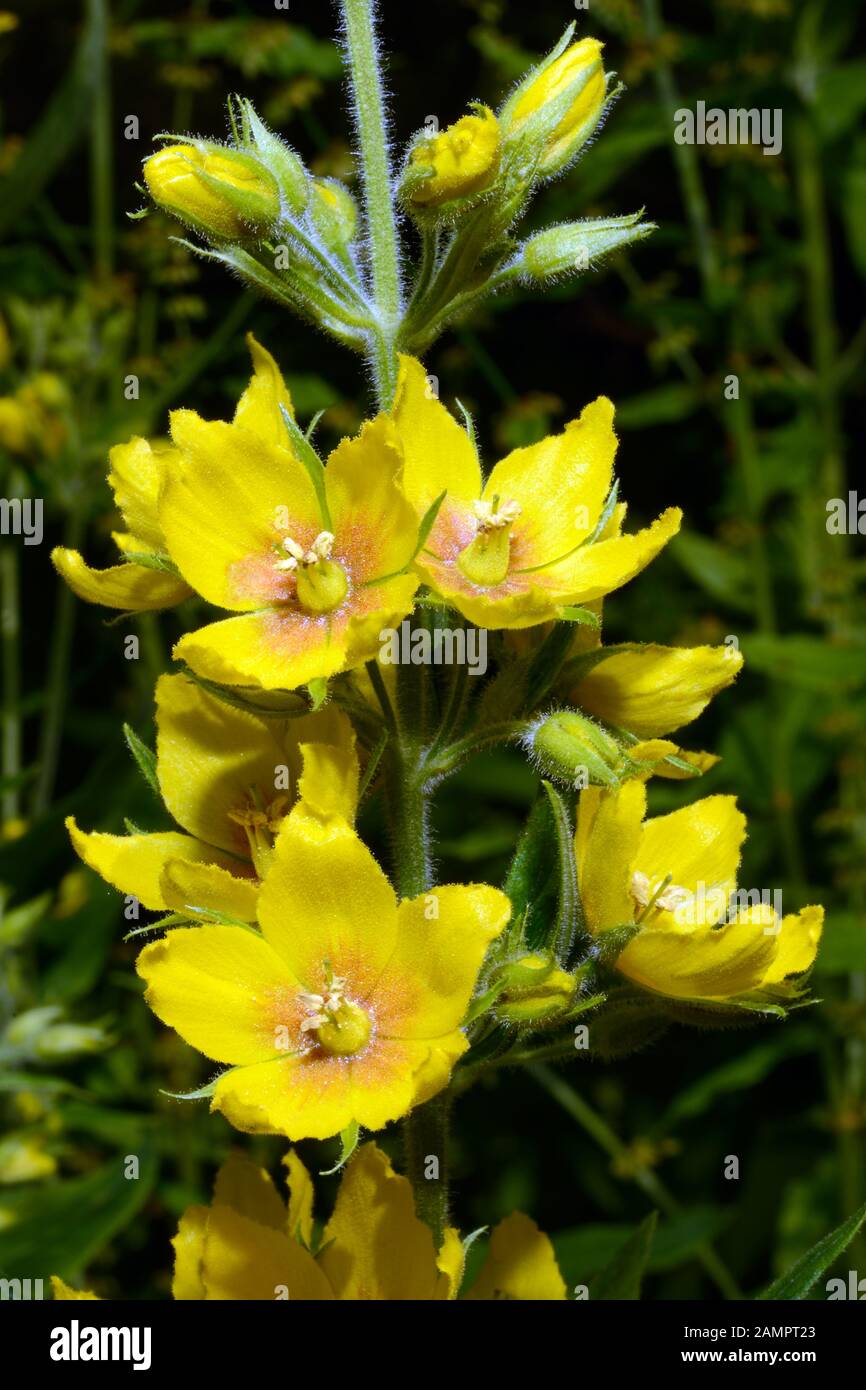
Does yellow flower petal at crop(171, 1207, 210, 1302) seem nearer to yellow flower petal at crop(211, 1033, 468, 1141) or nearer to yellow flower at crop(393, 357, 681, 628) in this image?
yellow flower petal at crop(211, 1033, 468, 1141)

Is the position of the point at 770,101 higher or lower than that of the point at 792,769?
higher

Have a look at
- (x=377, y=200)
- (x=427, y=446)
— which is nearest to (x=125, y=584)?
(x=427, y=446)

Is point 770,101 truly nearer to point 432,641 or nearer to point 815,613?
point 815,613

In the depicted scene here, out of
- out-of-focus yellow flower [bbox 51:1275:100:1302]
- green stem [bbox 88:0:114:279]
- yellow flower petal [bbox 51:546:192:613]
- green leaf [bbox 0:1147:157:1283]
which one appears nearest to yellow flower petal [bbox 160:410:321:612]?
yellow flower petal [bbox 51:546:192:613]

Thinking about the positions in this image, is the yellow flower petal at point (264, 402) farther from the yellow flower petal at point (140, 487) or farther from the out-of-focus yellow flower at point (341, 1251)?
the out-of-focus yellow flower at point (341, 1251)

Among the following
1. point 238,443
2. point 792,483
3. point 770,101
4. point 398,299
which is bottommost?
point 238,443

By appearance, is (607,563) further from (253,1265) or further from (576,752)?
(253,1265)
